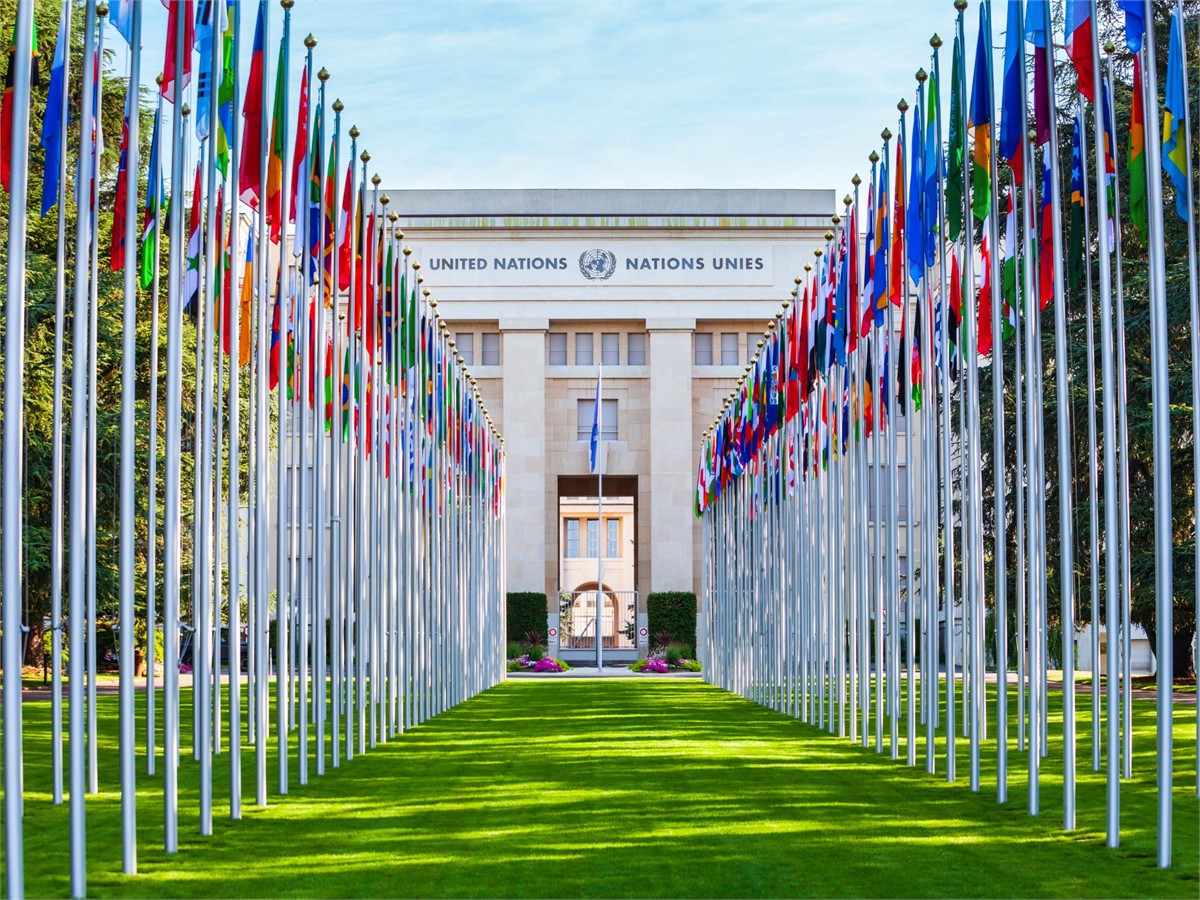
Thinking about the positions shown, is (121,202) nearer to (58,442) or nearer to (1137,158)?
(58,442)

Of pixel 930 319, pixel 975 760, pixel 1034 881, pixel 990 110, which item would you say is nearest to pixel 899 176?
pixel 930 319

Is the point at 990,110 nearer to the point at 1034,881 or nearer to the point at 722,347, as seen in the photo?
the point at 1034,881

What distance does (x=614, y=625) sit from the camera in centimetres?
10100

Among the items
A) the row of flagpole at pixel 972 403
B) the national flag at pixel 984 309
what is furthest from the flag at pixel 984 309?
the row of flagpole at pixel 972 403

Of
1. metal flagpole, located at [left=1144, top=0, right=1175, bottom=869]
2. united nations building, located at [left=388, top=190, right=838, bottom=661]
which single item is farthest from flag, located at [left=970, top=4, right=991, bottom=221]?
united nations building, located at [left=388, top=190, right=838, bottom=661]

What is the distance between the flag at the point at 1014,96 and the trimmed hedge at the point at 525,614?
2176 inches

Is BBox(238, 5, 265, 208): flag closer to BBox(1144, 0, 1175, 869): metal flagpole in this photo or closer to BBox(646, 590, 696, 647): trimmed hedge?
BBox(1144, 0, 1175, 869): metal flagpole

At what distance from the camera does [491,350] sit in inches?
2982

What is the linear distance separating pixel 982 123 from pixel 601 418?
192ft

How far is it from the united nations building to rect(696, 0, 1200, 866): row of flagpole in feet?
118

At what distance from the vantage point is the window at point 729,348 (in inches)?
2990

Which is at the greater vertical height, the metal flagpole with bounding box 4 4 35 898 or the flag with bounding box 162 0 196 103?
the flag with bounding box 162 0 196 103

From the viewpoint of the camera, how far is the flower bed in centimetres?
5934

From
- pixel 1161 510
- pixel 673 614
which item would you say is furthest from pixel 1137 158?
pixel 673 614
